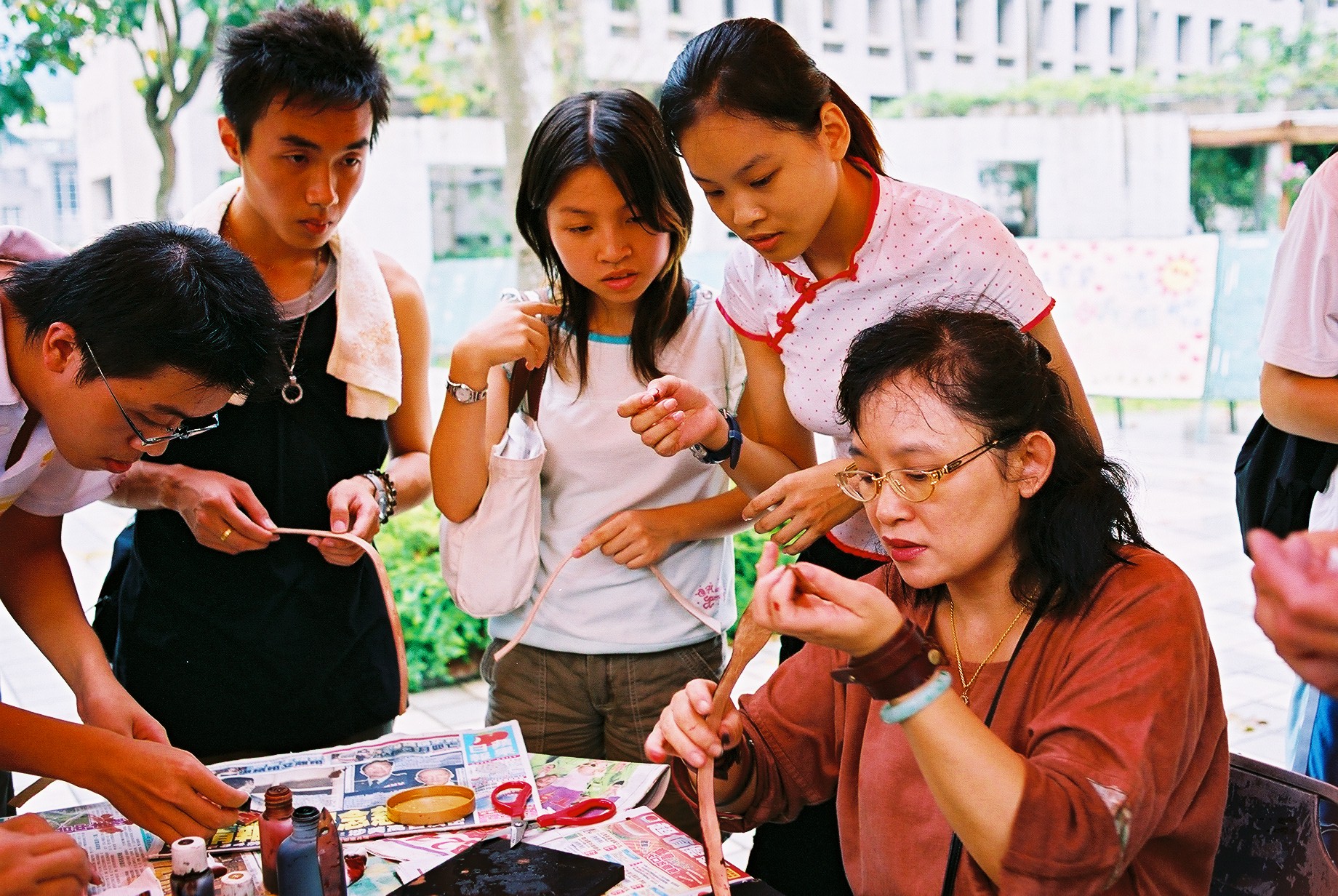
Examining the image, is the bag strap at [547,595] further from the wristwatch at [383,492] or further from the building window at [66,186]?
the building window at [66,186]

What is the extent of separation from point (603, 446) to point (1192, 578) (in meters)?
3.55

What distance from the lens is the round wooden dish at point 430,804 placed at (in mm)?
1704

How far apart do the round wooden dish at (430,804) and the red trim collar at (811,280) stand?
3.14 ft

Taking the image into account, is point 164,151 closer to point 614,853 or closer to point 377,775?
point 377,775

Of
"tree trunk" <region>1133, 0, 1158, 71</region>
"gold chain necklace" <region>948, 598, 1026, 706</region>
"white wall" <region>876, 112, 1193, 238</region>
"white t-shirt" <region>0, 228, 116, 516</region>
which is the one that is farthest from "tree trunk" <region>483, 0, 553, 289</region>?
"tree trunk" <region>1133, 0, 1158, 71</region>

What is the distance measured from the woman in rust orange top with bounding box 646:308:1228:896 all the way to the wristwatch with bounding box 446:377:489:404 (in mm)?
785

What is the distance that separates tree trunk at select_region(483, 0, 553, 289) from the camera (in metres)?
5.07

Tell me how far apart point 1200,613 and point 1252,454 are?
3.61ft

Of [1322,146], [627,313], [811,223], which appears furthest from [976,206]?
[1322,146]

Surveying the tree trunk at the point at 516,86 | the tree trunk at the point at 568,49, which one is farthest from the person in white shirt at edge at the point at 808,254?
the tree trunk at the point at 568,49

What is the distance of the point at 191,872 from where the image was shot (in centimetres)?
142

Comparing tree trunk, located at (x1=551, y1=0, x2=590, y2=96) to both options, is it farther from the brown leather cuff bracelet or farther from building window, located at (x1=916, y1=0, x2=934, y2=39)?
the brown leather cuff bracelet

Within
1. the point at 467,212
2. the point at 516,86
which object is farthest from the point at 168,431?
the point at 467,212

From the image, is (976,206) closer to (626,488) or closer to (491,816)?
(626,488)
